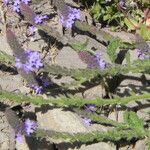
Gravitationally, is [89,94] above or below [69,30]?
Answer: below

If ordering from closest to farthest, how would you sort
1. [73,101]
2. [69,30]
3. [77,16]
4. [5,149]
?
1. [73,101]
2. [5,149]
3. [77,16]
4. [69,30]

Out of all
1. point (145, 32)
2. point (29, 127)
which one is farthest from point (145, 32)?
point (29, 127)

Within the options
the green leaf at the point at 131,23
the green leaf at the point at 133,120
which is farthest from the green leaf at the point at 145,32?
the green leaf at the point at 133,120

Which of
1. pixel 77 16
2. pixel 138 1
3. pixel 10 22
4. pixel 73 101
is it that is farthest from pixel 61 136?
pixel 138 1

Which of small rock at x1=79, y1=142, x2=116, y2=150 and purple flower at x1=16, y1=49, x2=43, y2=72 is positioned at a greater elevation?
purple flower at x1=16, y1=49, x2=43, y2=72

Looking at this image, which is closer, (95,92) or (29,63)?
(29,63)

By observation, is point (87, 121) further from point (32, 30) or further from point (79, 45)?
point (32, 30)

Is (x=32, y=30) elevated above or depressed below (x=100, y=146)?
above

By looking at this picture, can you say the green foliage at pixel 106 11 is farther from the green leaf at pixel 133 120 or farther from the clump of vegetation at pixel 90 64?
the green leaf at pixel 133 120

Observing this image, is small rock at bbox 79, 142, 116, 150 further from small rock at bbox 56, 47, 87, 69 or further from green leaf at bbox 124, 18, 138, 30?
green leaf at bbox 124, 18, 138, 30

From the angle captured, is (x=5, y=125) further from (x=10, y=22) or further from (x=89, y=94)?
(x=10, y=22)

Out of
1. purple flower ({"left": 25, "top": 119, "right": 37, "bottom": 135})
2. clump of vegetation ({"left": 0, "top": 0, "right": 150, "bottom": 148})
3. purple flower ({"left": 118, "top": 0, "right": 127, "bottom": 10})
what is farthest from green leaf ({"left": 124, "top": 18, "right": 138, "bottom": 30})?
purple flower ({"left": 25, "top": 119, "right": 37, "bottom": 135})
